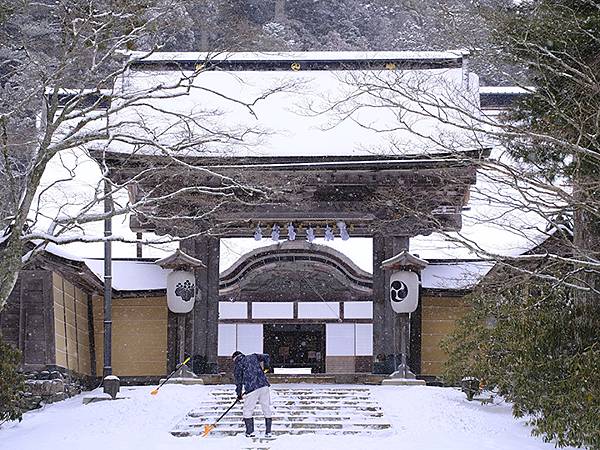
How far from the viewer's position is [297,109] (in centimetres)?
1917

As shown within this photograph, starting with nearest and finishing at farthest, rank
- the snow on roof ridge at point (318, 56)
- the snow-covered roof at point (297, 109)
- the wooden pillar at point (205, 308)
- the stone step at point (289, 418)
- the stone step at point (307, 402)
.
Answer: the stone step at point (289, 418) → the stone step at point (307, 402) → the snow-covered roof at point (297, 109) → the wooden pillar at point (205, 308) → the snow on roof ridge at point (318, 56)

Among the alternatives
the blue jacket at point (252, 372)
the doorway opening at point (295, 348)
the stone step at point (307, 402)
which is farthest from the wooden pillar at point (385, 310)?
the doorway opening at point (295, 348)

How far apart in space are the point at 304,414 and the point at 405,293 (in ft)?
15.7

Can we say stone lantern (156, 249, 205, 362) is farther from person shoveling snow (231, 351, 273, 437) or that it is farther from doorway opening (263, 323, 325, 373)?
doorway opening (263, 323, 325, 373)

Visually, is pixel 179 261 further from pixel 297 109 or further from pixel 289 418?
pixel 289 418

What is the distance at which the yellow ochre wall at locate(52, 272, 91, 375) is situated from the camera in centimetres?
1727

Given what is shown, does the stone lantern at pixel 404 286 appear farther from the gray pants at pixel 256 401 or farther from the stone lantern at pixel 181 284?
the gray pants at pixel 256 401

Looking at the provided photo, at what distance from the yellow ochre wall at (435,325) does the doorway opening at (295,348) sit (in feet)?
19.7

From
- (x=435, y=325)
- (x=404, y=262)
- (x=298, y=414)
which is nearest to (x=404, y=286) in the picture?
(x=404, y=262)

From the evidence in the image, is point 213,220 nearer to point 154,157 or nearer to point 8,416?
point 154,157

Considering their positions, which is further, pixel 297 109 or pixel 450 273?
pixel 450 273

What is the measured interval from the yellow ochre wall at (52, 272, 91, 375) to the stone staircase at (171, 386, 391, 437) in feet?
12.5

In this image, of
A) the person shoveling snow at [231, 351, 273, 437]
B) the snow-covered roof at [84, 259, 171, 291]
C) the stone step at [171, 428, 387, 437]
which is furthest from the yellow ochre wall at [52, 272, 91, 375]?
the person shoveling snow at [231, 351, 273, 437]

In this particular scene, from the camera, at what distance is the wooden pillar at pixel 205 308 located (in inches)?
697
